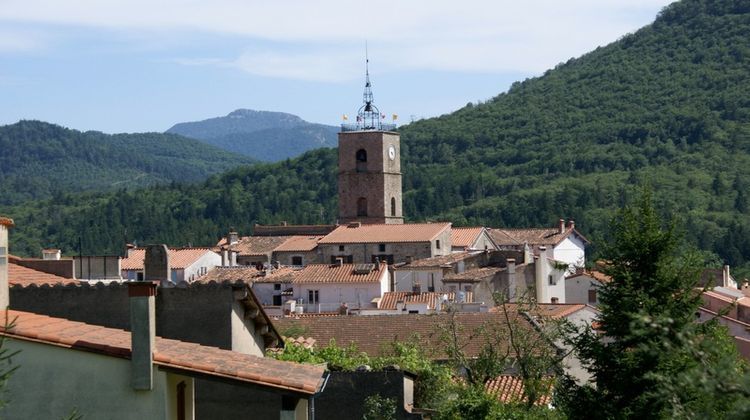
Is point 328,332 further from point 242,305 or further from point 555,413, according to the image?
point 242,305

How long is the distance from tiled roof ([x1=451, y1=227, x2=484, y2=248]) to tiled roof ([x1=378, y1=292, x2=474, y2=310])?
79.7 feet

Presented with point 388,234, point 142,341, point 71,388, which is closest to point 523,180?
point 388,234

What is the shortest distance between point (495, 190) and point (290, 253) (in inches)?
3144

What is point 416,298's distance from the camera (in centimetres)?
5916

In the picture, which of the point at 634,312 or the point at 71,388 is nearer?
the point at 71,388

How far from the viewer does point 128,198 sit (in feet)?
617

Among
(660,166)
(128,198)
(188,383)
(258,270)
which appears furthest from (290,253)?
(128,198)

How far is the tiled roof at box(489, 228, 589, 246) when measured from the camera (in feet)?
301

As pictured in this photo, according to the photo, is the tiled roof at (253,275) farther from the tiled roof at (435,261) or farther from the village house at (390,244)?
the village house at (390,244)

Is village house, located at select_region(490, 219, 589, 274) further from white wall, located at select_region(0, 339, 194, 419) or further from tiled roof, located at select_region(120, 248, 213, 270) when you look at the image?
white wall, located at select_region(0, 339, 194, 419)

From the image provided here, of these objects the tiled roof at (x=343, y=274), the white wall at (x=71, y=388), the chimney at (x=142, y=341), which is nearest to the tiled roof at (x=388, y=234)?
the tiled roof at (x=343, y=274)

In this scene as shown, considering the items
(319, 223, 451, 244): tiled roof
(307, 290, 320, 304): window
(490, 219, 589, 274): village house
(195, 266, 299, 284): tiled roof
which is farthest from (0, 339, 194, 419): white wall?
(490, 219, 589, 274): village house

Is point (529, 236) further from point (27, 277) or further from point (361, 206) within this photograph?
point (27, 277)

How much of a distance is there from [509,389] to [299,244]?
5715 centimetres
